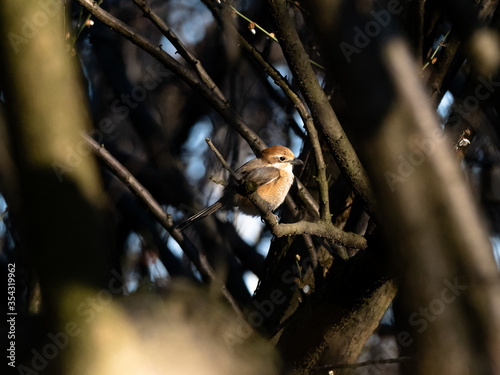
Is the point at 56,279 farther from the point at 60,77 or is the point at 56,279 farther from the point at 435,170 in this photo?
the point at 435,170

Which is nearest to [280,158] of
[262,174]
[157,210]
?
[262,174]

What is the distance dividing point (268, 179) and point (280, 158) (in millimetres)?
293

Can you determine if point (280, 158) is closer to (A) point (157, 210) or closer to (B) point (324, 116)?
(A) point (157, 210)

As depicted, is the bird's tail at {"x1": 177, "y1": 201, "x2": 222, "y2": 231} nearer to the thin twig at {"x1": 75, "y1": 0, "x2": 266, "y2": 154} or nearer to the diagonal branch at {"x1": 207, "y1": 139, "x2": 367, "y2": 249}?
the thin twig at {"x1": 75, "y1": 0, "x2": 266, "y2": 154}

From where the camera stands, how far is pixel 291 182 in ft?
13.9

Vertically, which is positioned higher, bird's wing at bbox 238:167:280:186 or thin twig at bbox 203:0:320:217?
thin twig at bbox 203:0:320:217

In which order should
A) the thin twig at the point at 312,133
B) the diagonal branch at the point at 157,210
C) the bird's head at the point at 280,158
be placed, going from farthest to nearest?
1. the bird's head at the point at 280,158
2. the diagonal branch at the point at 157,210
3. the thin twig at the point at 312,133

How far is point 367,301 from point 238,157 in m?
2.80

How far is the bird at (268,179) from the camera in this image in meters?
4.21

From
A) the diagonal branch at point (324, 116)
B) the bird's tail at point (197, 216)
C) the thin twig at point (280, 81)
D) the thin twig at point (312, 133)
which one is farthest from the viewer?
the bird's tail at point (197, 216)

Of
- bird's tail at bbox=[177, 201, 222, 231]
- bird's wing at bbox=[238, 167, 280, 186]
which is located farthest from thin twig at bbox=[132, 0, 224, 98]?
bird's wing at bbox=[238, 167, 280, 186]

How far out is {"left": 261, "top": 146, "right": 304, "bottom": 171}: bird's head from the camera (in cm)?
446

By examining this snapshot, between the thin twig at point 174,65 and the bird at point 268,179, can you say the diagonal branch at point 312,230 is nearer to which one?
the thin twig at point 174,65

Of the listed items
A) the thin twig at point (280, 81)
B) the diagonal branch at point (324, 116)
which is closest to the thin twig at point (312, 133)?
the thin twig at point (280, 81)
